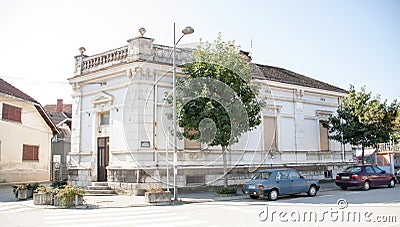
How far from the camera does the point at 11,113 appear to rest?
28297 mm

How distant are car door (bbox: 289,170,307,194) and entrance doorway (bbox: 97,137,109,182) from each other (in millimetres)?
10182

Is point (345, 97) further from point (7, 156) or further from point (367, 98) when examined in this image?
point (7, 156)

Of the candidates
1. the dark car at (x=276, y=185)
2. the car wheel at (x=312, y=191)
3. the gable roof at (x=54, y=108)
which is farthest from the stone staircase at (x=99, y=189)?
the gable roof at (x=54, y=108)

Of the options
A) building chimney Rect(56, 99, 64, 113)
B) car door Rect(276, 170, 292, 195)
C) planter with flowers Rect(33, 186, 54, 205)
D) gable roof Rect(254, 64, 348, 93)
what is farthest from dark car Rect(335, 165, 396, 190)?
building chimney Rect(56, 99, 64, 113)

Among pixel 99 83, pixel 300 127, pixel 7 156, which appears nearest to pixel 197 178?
pixel 99 83

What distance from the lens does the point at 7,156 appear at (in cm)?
2786

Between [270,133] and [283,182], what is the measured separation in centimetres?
800

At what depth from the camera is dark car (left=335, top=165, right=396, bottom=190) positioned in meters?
21.5

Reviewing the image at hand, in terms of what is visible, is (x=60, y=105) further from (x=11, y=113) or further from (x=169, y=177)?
(x=169, y=177)

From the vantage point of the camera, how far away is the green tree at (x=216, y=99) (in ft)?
59.9

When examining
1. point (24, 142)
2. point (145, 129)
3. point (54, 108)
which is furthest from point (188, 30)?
point (54, 108)

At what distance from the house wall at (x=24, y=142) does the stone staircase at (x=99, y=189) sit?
10.6 meters

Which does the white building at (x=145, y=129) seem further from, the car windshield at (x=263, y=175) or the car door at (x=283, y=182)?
the car door at (x=283, y=182)

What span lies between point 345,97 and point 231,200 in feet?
54.9
